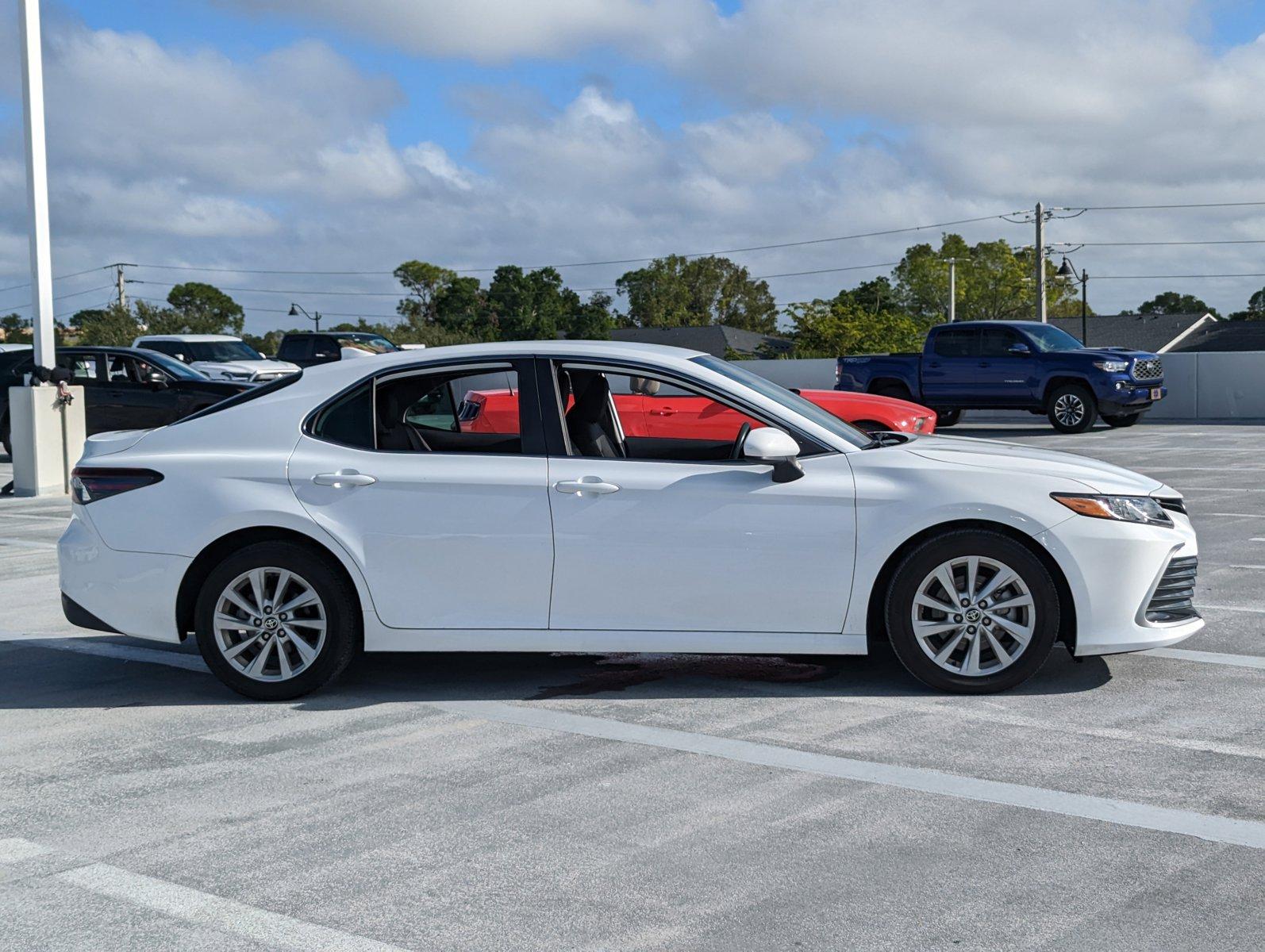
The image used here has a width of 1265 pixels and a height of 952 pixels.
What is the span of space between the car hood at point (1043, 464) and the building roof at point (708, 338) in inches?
3070

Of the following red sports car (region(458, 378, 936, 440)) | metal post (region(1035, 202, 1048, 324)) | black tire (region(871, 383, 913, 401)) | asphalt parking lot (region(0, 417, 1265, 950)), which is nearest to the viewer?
asphalt parking lot (region(0, 417, 1265, 950))

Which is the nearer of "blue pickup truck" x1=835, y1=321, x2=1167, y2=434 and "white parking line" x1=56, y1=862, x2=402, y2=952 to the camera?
"white parking line" x1=56, y1=862, x2=402, y2=952

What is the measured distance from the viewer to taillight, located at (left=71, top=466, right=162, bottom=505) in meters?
6.38

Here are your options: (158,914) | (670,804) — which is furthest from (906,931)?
(158,914)

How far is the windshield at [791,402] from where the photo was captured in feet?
21.0

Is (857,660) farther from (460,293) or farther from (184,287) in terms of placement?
(184,287)

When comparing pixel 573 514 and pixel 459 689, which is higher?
pixel 573 514

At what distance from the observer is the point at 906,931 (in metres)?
3.70

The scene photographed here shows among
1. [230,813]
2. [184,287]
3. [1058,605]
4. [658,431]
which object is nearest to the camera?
[230,813]

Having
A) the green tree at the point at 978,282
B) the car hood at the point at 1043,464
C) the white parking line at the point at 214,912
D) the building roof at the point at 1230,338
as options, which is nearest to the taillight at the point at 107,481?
the white parking line at the point at 214,912

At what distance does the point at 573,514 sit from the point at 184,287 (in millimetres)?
108043

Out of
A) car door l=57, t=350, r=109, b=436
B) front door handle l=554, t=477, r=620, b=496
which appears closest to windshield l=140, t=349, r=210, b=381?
car door l=57, t=350, r=109, b=436

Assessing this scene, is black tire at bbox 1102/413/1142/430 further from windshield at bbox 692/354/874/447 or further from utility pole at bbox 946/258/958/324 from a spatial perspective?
utility pole at bbox 946/258/958/324

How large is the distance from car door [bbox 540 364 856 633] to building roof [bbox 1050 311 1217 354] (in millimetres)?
85124
